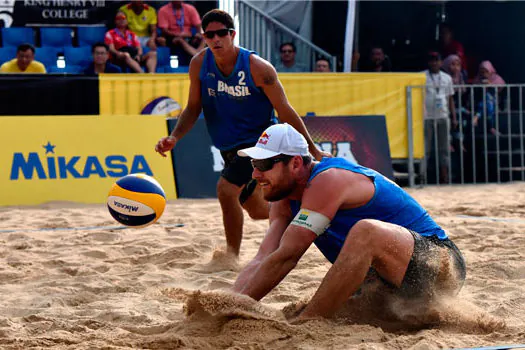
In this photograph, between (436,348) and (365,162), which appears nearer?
(436,348)

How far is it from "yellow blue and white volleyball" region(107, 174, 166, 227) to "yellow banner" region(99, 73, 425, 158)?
15.9ft

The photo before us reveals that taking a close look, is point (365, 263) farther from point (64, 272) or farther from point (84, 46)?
point (84, 46)

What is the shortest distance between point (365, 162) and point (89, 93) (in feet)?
12.0

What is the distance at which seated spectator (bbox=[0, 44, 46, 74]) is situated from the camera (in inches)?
413

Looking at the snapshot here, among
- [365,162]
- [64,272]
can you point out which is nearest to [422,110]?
[365,162]

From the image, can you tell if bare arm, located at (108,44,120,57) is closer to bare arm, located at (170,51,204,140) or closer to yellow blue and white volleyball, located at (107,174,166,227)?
bare arm, located at (170,51,204,140)

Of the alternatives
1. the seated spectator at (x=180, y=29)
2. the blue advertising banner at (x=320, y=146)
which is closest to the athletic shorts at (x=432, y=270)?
the blue advertising banner at (x=320, y=146)

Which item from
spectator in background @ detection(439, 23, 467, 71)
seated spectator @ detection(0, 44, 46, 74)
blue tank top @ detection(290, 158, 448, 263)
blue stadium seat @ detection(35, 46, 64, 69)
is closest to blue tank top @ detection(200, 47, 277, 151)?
blue tank top @ detection(290, 158, 448, 263)

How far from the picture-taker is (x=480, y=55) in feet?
48.5

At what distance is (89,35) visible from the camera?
479 inches

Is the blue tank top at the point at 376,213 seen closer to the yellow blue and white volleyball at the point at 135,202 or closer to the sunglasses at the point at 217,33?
the yellow blue and white volleyball at the point at 135,202

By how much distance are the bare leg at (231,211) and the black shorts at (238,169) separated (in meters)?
0.04

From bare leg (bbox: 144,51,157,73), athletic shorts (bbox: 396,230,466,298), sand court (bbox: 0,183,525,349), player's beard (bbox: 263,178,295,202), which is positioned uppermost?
bare leg (bbox: 144,51,157,73)

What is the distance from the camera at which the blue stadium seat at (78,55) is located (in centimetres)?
1162
